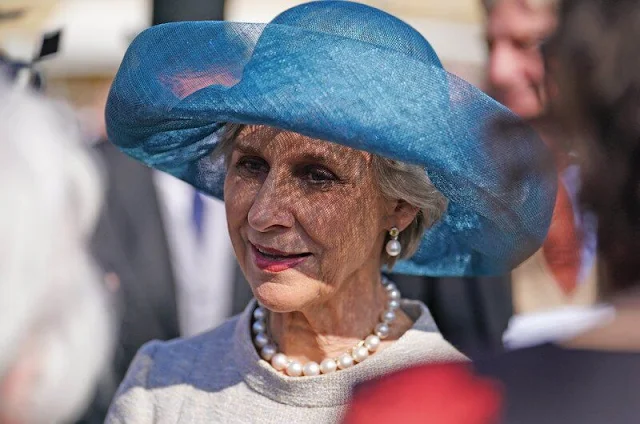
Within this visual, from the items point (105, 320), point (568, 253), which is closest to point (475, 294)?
point (105, 320)

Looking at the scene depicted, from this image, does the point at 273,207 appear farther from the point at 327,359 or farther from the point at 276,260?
the point at 327,359

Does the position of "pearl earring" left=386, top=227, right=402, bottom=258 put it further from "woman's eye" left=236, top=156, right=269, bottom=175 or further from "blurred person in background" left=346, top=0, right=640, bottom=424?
"blurred person in background" left=346, top=0, right=640, bottom=424

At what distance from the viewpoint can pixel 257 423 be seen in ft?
8.89

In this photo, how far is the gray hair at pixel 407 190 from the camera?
2635mm

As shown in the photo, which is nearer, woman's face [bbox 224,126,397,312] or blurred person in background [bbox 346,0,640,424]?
blurred person in background [bbox 346,0,640,424]

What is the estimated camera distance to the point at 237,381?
2824 mm

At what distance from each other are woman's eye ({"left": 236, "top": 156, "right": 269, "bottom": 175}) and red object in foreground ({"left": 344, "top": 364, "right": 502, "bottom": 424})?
1.21 metres

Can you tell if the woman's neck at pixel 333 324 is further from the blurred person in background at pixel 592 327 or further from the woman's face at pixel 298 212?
the blurred person in background at pixel 592 327

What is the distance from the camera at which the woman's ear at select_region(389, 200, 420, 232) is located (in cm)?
276

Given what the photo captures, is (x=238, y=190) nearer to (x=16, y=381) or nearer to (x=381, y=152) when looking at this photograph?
(x=381, y=152)

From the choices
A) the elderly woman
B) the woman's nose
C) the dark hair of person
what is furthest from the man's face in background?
the dark hair of person

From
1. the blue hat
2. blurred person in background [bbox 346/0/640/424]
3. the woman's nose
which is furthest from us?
the woman's nose

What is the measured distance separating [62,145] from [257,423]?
1.73m

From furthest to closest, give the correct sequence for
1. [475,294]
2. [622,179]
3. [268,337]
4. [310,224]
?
1. [475,294]
2. [268,337]
3. [310,224]
4. [622,179]
